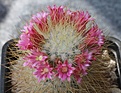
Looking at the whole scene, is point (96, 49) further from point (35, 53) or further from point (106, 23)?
point (106, 23)

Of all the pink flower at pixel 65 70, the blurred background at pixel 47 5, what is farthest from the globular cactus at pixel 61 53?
the blurred background at pixel 47 5

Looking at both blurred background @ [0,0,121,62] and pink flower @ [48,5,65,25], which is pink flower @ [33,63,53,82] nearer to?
pink flower @ [48,5,65,25]

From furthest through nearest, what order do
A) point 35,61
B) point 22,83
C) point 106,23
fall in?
point 106,23, point 22,83, point 35,61

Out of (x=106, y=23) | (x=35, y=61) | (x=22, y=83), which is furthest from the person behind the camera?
(x=106, y=23)

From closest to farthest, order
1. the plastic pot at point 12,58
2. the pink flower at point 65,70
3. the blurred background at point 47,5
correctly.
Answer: the pink flower at point 65,70
the plastic pot at point 12,58
the blurred background at point 47,5

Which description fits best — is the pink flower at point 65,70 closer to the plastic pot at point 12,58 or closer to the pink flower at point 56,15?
the pink flower at point 56,15

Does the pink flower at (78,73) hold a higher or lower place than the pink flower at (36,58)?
lower

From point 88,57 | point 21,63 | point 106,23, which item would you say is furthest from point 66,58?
point 106,23
